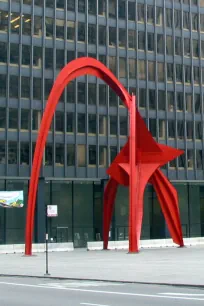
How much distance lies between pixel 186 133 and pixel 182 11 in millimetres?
13033

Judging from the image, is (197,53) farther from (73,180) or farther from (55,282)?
(55,282)

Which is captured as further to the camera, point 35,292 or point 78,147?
point 78,147

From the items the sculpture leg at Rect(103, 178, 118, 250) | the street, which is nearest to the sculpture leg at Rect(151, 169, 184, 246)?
the sculpture leg at Rect(103, 178, 118, 250)

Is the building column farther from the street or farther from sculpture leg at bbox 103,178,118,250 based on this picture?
the street

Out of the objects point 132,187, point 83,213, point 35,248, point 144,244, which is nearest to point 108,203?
point 144,244

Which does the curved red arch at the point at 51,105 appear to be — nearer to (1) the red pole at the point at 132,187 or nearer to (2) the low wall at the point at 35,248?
(1) the red pole at the point at 132,187

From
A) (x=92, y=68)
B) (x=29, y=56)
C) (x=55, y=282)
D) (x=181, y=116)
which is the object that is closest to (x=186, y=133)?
(x=181, y=116)

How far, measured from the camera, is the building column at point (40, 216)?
5838 centimetres

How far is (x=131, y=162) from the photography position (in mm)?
43250

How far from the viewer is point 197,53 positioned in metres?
69.9

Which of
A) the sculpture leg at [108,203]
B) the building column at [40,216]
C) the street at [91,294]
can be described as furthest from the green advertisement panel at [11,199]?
the street at [91,294]

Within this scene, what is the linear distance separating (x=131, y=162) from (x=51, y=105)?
6466 mm

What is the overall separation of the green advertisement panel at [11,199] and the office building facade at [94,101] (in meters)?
2.51

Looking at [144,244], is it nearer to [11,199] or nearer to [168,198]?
[168,198]
